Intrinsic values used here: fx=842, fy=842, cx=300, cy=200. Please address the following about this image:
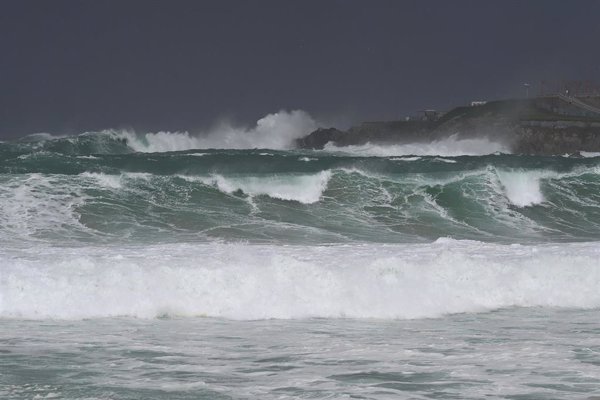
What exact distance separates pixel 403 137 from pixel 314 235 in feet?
210

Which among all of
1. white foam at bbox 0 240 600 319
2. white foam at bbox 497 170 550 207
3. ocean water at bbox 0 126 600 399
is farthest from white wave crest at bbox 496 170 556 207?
white foam at bbox 0 240 600 319

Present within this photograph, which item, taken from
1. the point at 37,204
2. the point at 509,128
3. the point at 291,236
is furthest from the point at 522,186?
Result: the point at 509,128

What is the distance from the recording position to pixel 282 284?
1090 cm

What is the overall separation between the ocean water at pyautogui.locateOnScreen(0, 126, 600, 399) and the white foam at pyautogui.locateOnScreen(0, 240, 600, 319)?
28 millimetres

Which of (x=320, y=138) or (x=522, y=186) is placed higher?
(x=320, y=138)

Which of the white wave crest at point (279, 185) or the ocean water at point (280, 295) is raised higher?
the white wave crest at point (279, 185)

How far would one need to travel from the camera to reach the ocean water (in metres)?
6.84

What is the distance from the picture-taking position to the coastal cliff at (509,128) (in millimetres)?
66875

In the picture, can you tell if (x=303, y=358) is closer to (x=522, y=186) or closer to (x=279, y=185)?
(x=279, y=185)

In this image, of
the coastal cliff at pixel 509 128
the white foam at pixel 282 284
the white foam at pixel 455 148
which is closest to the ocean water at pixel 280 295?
the white foam at pixel 282 284

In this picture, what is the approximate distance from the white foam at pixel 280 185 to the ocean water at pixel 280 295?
0.45ft

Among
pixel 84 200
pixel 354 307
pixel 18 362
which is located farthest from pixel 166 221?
pixel 18 362

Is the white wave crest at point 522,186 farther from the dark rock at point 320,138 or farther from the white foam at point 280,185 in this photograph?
the dark rock at point 320,138

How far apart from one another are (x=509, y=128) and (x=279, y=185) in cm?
4974
